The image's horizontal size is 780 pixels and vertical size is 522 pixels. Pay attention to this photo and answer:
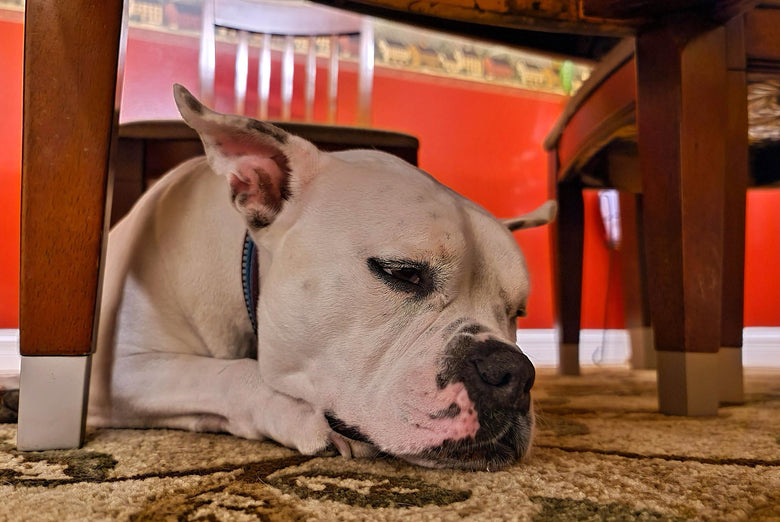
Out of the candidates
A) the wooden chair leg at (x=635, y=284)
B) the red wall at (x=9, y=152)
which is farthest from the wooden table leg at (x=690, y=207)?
the red wall at (x=9, y=152)

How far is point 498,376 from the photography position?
2.11 ft

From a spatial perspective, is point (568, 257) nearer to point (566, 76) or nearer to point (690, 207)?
point (690, 207)

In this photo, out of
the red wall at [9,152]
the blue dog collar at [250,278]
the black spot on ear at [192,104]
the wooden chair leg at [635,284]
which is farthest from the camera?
the red wall at [9,152]

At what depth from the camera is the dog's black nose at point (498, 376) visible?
2.11 feet

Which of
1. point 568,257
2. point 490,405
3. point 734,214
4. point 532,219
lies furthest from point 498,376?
point 568,257

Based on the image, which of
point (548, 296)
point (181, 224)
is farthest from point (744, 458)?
point (548, 296)

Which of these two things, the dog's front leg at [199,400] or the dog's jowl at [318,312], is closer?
the dog's jowl at [318,312]

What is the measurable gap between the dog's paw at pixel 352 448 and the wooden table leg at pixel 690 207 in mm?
589

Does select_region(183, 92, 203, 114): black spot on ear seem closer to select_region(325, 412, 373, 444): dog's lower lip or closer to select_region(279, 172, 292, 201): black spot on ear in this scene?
select_region(279, 172, 292, 201): black spot on ear

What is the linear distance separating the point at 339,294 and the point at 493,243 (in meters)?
0.22

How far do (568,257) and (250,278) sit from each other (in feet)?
4.55

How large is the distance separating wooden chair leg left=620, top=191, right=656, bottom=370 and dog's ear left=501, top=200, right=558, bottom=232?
1270 mm

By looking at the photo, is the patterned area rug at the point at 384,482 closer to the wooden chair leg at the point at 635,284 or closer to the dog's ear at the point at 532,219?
the dog's ear at the point at 532,219

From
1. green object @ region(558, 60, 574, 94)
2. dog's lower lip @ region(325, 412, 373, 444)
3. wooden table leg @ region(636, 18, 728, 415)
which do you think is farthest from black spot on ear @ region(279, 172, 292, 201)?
green object @ region(558, 60, 574, 94)
